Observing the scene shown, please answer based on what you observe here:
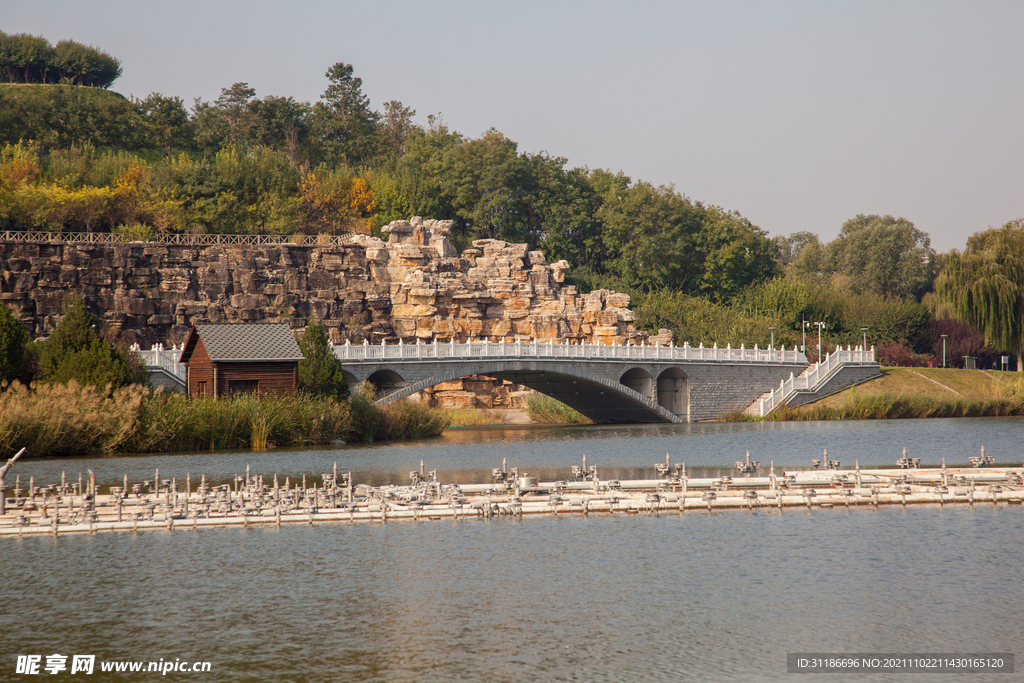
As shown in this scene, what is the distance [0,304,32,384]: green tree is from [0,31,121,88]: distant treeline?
72.4 m

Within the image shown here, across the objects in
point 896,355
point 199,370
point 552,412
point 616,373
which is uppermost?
point 896,355

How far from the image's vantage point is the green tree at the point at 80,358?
4019cm

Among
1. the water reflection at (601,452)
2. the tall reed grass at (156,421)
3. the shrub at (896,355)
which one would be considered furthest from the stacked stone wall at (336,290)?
the tall reed grass at (156,421)

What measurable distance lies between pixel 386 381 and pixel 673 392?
21671mm

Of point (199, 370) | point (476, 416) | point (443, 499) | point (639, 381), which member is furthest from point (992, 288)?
point (443, 499)

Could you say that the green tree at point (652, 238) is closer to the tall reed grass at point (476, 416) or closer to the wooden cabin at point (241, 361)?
the tall reed grass at point (476, 416)

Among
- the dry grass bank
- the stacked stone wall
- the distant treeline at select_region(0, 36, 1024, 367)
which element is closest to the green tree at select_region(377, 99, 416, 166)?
the distant treeline at select_region(0, 36, 1024, 367)

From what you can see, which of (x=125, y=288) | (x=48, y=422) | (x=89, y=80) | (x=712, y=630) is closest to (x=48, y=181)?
(x=125, y=288)

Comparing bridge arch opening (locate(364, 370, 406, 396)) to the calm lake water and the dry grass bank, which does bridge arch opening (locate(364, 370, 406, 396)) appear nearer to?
the dry grass bank

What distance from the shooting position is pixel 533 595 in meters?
18.2

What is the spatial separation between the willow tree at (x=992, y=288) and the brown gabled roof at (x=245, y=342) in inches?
1795

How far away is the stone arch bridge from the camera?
5609 cm

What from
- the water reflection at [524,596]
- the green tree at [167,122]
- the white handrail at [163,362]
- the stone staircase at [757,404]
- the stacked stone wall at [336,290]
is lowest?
the water reflection at [524,596]

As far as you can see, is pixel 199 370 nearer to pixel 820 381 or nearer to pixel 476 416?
pixel 476 416
